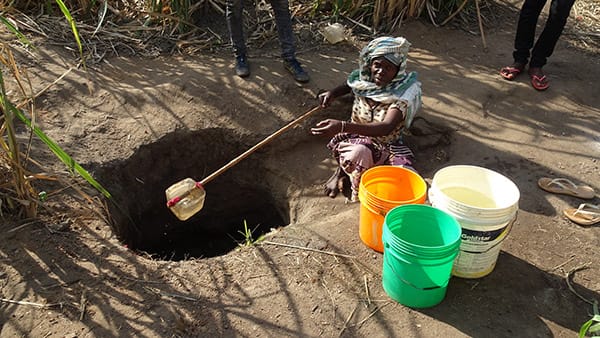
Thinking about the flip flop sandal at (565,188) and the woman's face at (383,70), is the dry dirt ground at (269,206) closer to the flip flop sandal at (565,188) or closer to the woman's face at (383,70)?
the flip flop sandal at (565,188)

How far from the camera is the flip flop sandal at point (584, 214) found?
8.91ft

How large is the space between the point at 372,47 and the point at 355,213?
3.14 ft

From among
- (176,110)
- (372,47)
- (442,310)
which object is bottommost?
(442,310)

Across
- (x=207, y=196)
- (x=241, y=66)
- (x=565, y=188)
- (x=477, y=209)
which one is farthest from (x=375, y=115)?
(x=207, y=196)

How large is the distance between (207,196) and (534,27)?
2.76m

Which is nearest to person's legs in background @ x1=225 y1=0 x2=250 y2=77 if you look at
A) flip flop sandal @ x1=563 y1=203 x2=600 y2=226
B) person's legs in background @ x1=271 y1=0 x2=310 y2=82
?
person's legs in background @ x1=271 y1=0 x2=310 y2=82

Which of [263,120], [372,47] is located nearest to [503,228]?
[372,47]

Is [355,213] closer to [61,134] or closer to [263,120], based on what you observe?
[263,120]

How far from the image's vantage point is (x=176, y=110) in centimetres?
355

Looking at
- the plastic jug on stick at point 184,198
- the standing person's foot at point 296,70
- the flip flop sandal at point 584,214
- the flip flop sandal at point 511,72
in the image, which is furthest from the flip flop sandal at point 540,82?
the plastic jug on stick at point 184,198

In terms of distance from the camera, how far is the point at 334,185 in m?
3.15

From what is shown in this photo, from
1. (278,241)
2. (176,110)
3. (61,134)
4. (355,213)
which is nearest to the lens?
(278,241)

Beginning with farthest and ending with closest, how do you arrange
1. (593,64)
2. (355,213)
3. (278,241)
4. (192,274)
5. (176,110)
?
(593,64)
(176,110)
(355,213)
(278,241)
(192,274)

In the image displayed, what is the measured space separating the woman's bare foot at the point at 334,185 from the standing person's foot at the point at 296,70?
0.88 meters
